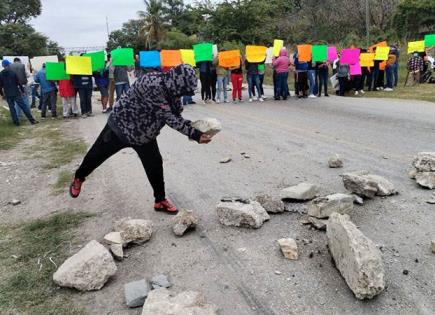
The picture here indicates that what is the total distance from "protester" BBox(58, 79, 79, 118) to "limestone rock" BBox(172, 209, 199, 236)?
36.1 ft

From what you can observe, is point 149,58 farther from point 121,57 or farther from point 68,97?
point 68,97

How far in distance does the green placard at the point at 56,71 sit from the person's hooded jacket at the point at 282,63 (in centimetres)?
681

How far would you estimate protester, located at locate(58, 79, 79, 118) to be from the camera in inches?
555

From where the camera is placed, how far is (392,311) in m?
2.89

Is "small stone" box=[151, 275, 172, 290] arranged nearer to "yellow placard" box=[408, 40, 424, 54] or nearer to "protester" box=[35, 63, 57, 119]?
"protester" box=[35, 63, 57, 119]

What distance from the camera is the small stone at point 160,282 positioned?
10.9ft

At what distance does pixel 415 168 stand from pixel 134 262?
3465mm

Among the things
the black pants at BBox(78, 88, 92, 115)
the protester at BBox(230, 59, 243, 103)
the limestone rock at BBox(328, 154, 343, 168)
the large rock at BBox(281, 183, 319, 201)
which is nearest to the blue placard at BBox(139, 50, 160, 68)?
the black pants at BBox(78, 88, 92, 115)

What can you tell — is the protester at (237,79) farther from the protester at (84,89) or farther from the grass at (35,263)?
the grass at (35,263)

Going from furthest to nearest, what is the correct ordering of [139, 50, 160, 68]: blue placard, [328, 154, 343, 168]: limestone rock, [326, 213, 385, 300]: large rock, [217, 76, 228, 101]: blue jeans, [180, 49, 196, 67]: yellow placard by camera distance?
[217, 76, 228, 101]: blue jeans
[180, 49, 196, 67]: yellow placard
[139, 50, 160, 68]: blue placard
[328, 154, 343, 168]: limestone rock
[326, 213, 385, 300]: large rock

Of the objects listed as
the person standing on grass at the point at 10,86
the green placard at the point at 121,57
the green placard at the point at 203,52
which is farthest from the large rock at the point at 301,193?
the green placard at the point at 203,52

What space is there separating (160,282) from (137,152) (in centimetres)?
171

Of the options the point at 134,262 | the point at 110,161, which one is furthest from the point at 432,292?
the point at 110,161

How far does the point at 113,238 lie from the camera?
4012 mm
